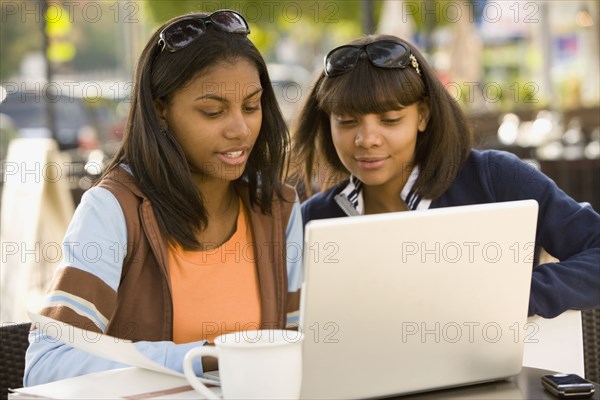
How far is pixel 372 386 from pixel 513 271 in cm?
29

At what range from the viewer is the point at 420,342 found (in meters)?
1.50

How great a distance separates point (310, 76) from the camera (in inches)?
680

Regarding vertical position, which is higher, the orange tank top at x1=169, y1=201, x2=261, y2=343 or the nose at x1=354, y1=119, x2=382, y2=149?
the nose at x1=354, y1=119, x2=382, y2=149

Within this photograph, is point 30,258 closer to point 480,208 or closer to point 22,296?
point 22,296

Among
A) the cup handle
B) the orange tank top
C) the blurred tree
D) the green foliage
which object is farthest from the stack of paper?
the blurred tree

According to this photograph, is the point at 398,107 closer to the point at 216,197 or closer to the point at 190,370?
the point at 216,197

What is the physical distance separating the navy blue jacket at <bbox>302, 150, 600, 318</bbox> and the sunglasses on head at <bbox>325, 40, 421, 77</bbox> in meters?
0.33

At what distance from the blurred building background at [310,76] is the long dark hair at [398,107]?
12 centimetres

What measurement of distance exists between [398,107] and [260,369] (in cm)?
125

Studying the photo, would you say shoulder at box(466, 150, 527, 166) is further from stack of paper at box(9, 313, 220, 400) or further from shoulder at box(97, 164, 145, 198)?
stack of paper at box(9, 313, 220, 400)

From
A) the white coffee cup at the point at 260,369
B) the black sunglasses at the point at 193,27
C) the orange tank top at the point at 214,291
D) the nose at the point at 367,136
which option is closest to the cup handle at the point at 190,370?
the white coffee cup at the point at 260,369

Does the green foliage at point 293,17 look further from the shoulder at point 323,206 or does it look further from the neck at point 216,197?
the neck at point 216,197

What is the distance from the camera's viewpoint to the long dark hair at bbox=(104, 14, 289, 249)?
210 cm

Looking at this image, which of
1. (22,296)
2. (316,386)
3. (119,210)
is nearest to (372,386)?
(316,386)
